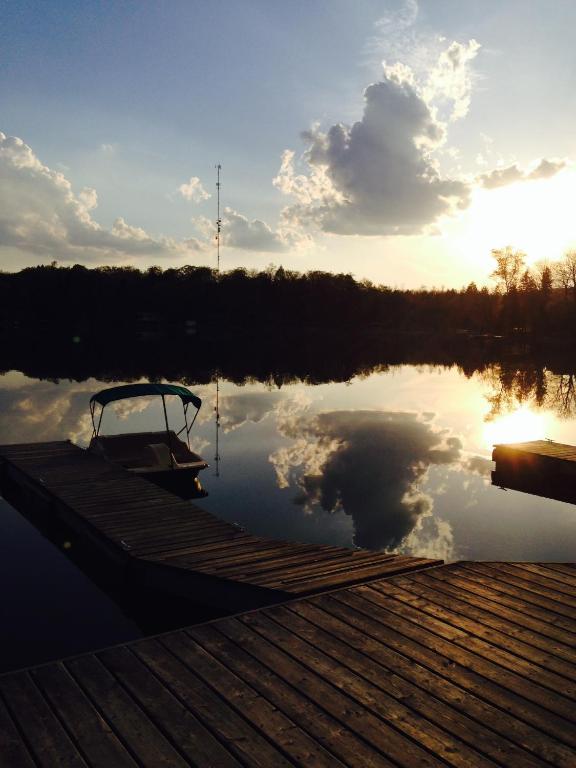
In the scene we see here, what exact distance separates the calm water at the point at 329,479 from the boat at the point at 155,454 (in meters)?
0.86

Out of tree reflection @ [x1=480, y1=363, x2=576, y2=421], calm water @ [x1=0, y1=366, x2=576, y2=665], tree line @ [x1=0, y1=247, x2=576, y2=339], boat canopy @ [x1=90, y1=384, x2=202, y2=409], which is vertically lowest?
calm water @ [x1=0, y1=366, x2=576, y2=665]

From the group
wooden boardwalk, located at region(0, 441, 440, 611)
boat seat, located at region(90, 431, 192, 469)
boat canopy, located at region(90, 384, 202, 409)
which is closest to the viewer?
wooden boardwalk, located at region(0, 441, 440, 611)

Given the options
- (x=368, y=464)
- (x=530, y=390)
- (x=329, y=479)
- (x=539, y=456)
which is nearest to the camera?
(x=329, y=479)

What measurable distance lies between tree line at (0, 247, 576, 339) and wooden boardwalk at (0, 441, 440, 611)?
117 m

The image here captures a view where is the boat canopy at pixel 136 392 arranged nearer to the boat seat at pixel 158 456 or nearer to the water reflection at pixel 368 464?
the boat seat at pixel 158 456

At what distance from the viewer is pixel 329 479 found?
68.1 feet

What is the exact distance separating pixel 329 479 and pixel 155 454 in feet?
19.2

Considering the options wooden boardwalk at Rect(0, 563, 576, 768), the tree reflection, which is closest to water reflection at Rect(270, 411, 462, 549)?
wooden boardwalk at Rect(0, 563, 576, 768)

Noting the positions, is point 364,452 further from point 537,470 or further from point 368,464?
point 537,470

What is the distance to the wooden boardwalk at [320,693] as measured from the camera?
17.3 feet

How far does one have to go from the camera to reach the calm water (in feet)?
40.5

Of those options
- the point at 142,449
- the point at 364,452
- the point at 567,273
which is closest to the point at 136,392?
the point at 142,449

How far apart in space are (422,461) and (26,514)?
1411 centimetres

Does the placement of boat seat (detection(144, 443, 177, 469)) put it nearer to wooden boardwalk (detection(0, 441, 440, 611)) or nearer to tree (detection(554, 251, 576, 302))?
wooden boardwalk (detection(0, 441, 440, 611))
